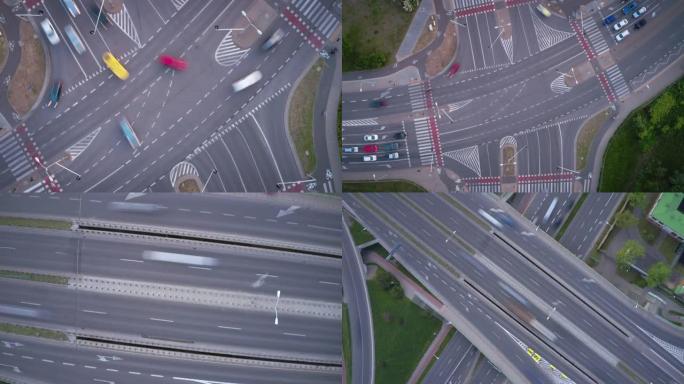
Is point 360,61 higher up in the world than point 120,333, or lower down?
higher up

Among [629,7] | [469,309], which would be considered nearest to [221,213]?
[469,309]

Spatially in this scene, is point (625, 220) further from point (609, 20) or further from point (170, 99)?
point (170, 99)

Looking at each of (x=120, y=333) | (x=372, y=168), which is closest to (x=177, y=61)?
(x=372, y=168)

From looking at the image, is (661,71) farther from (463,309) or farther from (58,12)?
(58,12)

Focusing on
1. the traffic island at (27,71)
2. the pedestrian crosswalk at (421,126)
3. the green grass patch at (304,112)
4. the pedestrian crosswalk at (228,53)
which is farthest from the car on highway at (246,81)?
the traffic island at (27,71)

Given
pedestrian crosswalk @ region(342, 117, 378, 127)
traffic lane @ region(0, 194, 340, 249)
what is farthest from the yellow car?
pedestrian crosswalk @ region(342, 117, 378, 127)

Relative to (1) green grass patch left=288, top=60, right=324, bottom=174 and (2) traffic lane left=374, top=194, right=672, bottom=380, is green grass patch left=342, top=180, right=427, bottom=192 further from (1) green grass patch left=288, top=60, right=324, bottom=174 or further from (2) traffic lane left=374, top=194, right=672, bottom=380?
(1) green grass patch left=288, top=60, right=324, bottom=174
